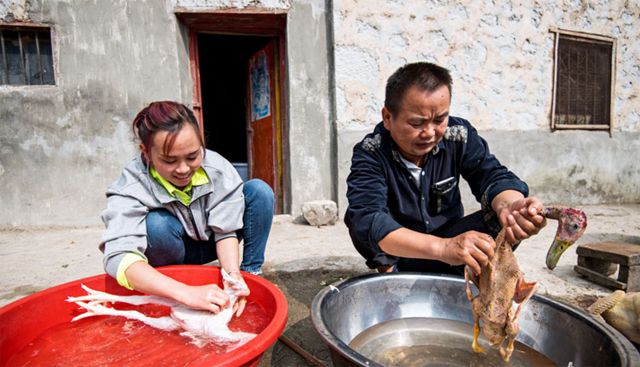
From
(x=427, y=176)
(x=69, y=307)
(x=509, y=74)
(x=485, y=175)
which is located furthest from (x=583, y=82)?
(x=69, y=307)

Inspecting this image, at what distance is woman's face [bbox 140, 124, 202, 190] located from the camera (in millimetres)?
1430

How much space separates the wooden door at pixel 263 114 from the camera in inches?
183

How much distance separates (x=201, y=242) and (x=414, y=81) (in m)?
1.31

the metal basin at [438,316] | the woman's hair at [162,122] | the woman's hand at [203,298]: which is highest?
the woman's hair at [162,122]

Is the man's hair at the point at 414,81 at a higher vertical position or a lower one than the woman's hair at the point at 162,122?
higher

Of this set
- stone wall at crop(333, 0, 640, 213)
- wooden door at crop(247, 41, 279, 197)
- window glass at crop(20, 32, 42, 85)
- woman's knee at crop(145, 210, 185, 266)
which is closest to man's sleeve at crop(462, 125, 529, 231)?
woman's knee at crop(145, 210, 185, 266)

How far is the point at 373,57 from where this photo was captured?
160 inches

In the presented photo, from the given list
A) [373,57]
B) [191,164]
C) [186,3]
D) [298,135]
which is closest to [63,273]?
[191,164]

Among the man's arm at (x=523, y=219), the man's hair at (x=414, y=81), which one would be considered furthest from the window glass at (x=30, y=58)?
the man's arm at (x=523, y=219)

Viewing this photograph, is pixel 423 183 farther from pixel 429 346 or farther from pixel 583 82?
pixel 583 82

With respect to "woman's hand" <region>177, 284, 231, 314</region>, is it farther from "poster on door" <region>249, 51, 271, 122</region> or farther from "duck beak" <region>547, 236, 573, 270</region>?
"poster on door" <region>249, 51, 271, 122</region>

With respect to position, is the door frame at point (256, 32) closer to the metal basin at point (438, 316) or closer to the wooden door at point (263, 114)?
the wooden door at point (263, 114)

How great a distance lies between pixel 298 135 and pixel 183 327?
2.95m

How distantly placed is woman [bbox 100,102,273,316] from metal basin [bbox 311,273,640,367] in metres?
0.42
